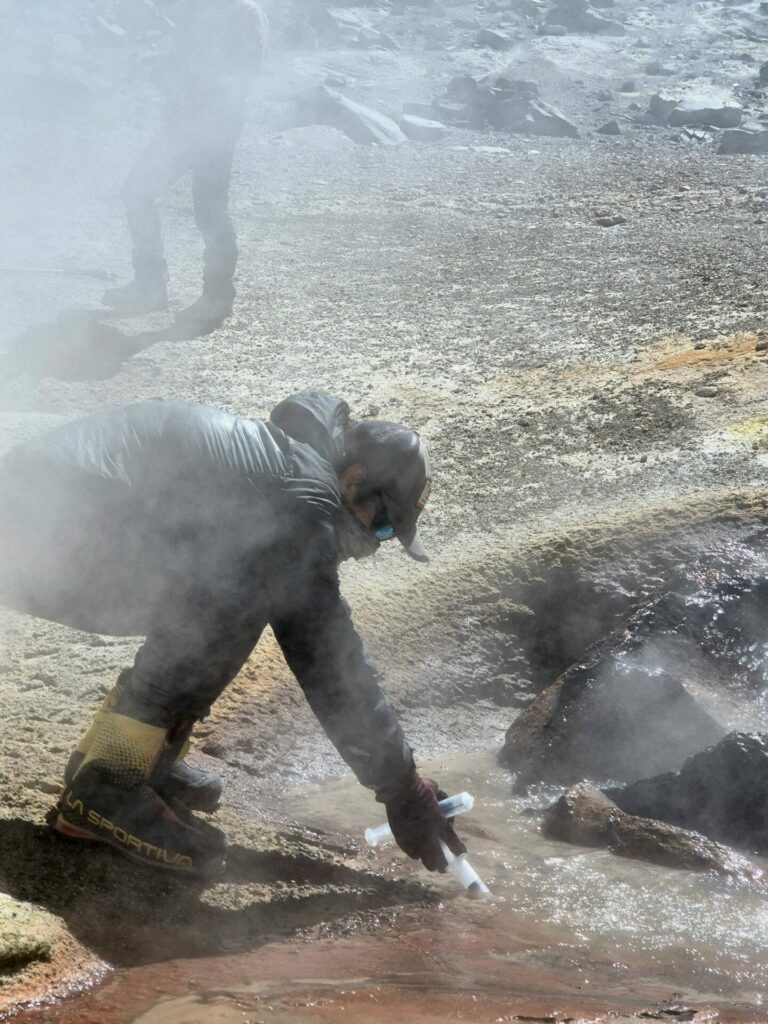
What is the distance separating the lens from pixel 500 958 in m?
2.21

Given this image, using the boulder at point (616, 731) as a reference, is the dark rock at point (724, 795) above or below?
above

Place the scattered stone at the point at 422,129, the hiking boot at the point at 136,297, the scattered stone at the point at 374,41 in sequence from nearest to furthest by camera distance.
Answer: the hiking boot at the point at 136,297 → the scattered stone at the point at 422,129 → the scattered stone at the point at 374,41

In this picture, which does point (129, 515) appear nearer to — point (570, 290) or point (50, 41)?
point (570, 290)

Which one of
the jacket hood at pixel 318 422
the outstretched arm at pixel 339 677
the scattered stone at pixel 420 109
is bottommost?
the scattered stone at pixel 420 109

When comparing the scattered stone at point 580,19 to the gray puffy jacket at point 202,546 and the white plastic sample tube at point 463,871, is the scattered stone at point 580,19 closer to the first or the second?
the gray puffy jacket at point 202,546

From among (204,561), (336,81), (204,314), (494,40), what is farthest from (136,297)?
(494,40)

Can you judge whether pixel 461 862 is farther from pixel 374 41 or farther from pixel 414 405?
pixel 374 41

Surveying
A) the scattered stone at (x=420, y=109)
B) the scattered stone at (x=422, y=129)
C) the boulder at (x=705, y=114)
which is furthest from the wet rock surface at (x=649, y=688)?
the scattered stone at (x=420, y=109)

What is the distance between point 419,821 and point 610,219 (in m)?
7.16

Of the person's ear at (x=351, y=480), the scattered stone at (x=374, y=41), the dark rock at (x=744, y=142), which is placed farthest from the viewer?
the scattered stone at (x=374, y=41)

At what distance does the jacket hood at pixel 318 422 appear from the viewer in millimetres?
2342

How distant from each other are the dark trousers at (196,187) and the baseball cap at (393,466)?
455 centimetres

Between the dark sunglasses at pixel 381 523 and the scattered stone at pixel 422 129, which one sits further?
the scattered stone at pixel 422 129

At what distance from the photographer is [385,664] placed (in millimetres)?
3500
